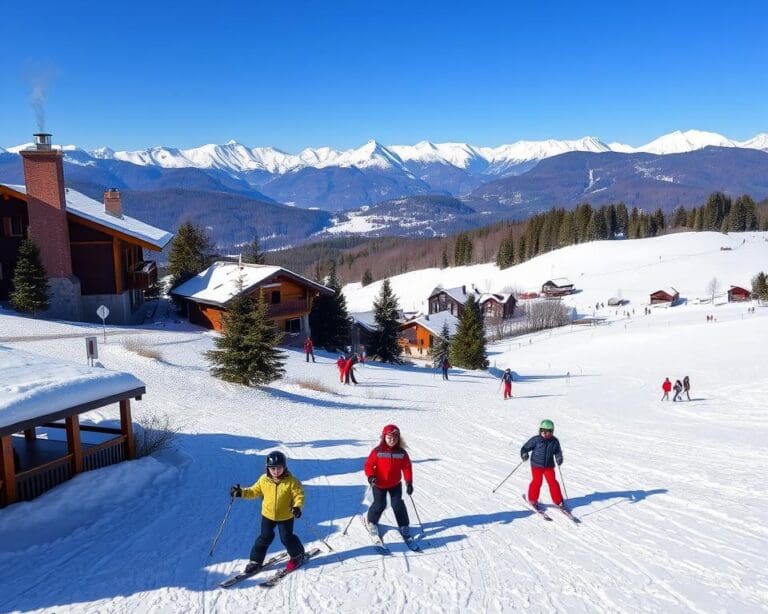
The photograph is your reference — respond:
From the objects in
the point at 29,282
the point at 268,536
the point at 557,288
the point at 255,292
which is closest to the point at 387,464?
the point at 268,536

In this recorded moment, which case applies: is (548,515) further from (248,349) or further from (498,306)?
(498,306)

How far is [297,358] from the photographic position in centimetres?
2900

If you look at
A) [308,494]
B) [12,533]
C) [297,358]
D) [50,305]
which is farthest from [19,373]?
[50,305]

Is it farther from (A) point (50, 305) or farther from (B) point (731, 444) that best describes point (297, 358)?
(B) point (731, 444)

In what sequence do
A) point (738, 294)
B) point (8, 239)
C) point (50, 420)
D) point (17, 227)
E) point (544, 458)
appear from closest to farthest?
point (50, 420) < point (544, 458) < point (8, 239) < point (17, 227) < point (738, 294)

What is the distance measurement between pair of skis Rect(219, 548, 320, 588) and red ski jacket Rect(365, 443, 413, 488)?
1.24 metres

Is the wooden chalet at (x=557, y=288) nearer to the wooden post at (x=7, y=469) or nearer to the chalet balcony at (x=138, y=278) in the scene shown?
the chalet balcony at (x=138, y=278)

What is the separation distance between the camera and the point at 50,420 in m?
8.02

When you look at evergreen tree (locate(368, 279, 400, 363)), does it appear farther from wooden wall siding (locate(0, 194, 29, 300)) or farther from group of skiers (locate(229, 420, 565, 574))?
group of skiers (locate(229, 420, 565, 574))

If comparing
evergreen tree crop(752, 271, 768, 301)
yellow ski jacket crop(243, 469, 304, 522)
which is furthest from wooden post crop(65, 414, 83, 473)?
evergreen tree crop(752, 271, 768, 301)

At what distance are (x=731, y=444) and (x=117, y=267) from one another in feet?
99.9

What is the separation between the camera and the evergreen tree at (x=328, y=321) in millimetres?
41156

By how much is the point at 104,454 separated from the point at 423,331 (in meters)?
55.1

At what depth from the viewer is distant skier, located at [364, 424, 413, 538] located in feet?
24.2
